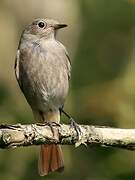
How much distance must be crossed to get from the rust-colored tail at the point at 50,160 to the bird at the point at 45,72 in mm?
12

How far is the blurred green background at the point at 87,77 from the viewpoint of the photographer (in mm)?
7387

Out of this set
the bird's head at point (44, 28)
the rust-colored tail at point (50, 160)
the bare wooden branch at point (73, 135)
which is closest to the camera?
the bare wooden branch at point (73, 135)

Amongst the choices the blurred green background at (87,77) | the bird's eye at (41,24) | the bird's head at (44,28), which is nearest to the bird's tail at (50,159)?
the blurred green background at (87,77)

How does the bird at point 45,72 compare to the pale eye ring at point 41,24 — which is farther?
the pale eye ring at point 41,24

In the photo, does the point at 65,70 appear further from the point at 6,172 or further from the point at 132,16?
the point at 132,16

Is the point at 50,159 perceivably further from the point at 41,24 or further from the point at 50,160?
the point at 41,24

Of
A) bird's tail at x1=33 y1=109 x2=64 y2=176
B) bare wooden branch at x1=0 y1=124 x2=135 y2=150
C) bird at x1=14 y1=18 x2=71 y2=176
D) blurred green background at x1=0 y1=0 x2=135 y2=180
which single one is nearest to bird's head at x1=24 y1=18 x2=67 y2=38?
bird at x1=14 y1=18 x2=71 y2=176

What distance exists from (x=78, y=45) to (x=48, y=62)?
1.68m

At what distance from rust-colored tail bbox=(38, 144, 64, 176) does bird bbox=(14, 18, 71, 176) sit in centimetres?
1

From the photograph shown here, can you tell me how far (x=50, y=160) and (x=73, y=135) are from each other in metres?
1.10

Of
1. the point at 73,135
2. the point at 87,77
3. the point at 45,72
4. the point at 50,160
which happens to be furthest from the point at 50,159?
the point at 87,77

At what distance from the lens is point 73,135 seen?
5941 millimetres

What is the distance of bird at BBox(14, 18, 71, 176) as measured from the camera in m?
7.32

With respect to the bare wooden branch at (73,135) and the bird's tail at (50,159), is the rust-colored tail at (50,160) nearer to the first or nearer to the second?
the bird's tail at (50,159)
